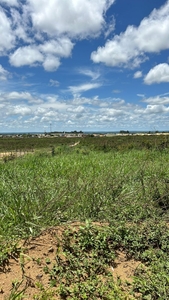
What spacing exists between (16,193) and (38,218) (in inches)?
28.5

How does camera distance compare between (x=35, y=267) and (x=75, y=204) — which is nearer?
(x=35, y=267)

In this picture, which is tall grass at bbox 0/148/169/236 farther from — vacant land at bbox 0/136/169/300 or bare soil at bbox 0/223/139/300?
bare soil at bbox 0/223/139/300

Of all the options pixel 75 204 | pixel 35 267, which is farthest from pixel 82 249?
pixel 75 204

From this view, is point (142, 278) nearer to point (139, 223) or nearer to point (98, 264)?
point (98, 264)

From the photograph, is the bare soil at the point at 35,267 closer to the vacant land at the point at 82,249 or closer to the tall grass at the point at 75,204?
the vacant land at the point at 82,249

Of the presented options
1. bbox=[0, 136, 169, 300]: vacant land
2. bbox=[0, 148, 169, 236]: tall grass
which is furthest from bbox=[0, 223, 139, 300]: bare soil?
bbox=[0, 148, 169, 236]: tall grass

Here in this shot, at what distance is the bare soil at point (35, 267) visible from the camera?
1.92m

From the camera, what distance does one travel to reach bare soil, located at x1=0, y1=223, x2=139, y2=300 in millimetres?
1920

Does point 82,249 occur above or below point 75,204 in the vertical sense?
below

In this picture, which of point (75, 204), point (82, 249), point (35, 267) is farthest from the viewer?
point (75, 204)

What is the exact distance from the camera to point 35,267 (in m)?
2.14

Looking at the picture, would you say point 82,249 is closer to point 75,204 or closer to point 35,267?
point 35,267

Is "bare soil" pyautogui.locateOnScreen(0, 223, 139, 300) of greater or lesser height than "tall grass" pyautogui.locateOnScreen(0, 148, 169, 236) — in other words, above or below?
below

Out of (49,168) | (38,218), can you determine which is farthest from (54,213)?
(49,168)
